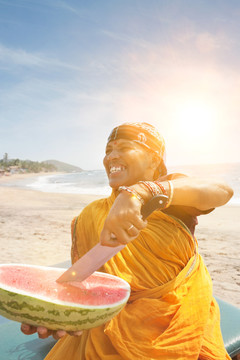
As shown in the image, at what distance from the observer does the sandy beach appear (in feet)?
22.6

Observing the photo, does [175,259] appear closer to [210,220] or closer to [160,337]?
[160,337]

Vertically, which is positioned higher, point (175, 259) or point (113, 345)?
point (175, 259)

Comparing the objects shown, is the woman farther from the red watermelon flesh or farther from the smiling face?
the red watermelon flesh

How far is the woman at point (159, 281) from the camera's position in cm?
176

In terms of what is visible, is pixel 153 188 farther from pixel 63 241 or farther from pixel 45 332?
pixel 63 241

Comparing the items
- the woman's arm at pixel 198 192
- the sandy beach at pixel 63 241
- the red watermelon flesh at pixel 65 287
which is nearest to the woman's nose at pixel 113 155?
the woman's arm at pixel 198 192

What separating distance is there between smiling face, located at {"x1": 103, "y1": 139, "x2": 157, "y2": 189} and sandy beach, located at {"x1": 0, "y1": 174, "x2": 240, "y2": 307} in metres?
4.50

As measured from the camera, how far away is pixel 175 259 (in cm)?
190

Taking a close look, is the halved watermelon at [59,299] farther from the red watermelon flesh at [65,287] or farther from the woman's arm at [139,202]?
the woman's arm at [139,202]

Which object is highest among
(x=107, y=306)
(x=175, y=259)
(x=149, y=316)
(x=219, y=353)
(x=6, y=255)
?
(x=175, y=259)

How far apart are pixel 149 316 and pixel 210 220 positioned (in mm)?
12991

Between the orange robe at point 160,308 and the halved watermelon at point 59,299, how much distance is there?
192mm

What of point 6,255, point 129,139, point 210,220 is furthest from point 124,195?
point 210,220

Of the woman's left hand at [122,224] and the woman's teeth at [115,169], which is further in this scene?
the woman's teeth at [115,169]
